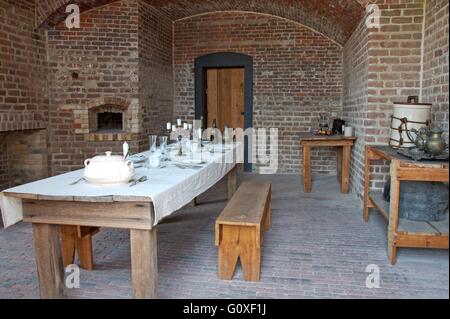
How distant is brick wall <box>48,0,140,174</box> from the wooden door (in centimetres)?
220

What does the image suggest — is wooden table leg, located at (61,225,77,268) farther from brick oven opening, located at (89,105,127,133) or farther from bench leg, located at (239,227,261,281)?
brick oven opening, located at (89,105,127,133)

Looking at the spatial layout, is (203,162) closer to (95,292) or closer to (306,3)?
(95,292)

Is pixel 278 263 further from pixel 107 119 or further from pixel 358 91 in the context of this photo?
pixel 107 119

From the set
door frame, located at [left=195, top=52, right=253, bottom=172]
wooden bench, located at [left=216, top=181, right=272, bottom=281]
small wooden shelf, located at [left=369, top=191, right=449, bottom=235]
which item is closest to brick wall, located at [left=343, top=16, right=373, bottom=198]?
small wooden shelf, located at [left=369, top=191, right=449, bottom=235]

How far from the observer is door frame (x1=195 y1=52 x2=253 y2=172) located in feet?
25.0

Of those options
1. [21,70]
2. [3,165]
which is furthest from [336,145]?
[3,165]

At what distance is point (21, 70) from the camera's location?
554cm

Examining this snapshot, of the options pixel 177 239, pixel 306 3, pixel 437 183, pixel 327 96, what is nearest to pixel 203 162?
pixel 177 239

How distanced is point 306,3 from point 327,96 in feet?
6.54

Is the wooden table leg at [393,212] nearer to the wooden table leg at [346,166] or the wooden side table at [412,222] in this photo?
the wooden side table at [412,222]

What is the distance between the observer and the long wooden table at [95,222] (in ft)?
7.43

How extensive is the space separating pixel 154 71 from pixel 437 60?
456 centimetres

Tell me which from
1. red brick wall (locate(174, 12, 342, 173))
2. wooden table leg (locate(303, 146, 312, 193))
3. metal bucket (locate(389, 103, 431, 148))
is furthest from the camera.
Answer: red brick wall (locate(174, 12, 342, 173))

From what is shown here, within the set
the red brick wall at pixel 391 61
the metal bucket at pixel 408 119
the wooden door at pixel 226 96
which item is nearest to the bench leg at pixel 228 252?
the metal bucket at pixel 408 119
